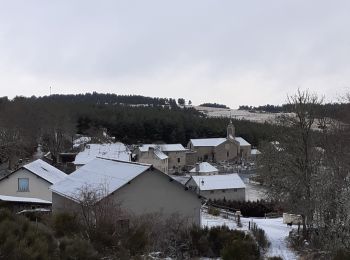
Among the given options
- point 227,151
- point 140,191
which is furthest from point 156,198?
point 227,151

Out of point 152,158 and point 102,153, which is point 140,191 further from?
point 152,158

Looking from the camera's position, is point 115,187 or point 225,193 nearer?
point 115,187

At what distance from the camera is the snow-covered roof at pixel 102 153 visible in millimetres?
64500

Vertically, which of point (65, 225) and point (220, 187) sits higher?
point (65, 225)

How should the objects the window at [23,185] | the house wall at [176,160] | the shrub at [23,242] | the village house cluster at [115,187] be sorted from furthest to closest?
1. the house wall at [176,160]
2. the window at [23,185]
3. the village house cluster at [115,187]
4. the shrub at [23,242]

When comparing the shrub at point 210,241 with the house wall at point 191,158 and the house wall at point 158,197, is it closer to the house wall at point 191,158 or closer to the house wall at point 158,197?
the house wall at point 158,197

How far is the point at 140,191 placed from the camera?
962 inches

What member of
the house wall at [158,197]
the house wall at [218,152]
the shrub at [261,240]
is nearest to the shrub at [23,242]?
the shrub at [261,240]

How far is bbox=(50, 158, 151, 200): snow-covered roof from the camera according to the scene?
77.9 feet

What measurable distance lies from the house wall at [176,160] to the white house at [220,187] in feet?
149

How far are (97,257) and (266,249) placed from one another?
1110cm

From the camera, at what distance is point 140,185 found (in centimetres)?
2447

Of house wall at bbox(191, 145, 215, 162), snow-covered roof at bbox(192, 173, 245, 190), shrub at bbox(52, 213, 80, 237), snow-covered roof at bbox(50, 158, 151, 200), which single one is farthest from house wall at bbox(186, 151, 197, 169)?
shrub at bbox(52, 213, 80, 237)

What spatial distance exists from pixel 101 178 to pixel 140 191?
2.49 meters
